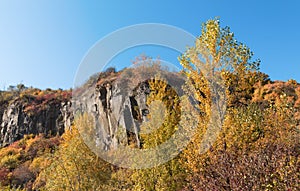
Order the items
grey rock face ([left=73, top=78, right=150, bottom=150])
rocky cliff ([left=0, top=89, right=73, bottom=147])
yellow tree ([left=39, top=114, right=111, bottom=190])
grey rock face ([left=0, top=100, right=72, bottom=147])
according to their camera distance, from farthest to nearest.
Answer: rocky cliff ([left=0, top=89, right=73, bottom=147]) < grey rock face ([left=0, top=100, right=72, bottom=147]) < grey rock face ([left=73, top=78, right=150, bottom=150]) < yellow tree ([left=39, top=114, right=111, bottom=190])

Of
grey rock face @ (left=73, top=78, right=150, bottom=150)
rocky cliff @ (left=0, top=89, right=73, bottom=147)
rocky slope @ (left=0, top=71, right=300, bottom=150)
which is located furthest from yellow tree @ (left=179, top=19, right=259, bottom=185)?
rocky cliff @ (left=0, top=89, right=73, bottom=147)

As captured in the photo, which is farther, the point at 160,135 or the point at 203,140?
the point at 160,135

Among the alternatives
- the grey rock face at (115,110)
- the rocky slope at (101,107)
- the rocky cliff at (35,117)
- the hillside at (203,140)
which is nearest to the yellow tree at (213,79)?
the hillside at (203,140)

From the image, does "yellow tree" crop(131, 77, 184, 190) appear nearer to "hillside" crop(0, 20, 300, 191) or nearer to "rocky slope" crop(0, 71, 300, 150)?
"hillside" crop(0, 20, 300, 191)

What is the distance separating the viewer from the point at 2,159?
1426 inches

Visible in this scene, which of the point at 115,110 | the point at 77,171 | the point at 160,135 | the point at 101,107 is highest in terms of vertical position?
the point at 101,107

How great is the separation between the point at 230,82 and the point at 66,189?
959cm

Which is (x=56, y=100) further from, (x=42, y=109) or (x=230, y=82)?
(x=230, y=82)

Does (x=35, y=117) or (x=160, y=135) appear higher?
(x=35, y=117)

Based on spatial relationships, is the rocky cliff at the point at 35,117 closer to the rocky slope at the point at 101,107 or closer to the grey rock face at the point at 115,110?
the rocky slope at the point at 101,107

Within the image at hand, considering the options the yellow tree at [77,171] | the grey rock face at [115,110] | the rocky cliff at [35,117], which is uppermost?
the rocky cliff at [35,117]

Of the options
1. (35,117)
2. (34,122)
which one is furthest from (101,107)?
(34,122)

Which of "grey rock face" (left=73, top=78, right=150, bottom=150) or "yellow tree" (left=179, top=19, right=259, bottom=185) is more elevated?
"grey rock face" (left=73, top=78, right=150, bottom=150)

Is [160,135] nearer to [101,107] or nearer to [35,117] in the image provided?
[101,107]
